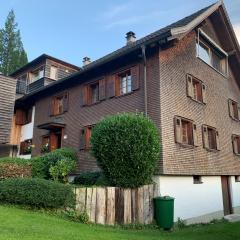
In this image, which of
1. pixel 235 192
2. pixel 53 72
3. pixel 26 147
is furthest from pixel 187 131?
pixel 53 72

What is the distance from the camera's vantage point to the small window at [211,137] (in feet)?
56.4

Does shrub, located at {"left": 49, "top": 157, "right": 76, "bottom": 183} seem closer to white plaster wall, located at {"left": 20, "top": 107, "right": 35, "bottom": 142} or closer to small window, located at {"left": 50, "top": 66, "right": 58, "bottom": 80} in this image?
white plaster wall, located at {"left": 20, "top": 107, "right": 35, "bottom": 142}

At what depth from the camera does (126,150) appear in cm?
1161

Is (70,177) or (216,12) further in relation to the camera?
(216,12)

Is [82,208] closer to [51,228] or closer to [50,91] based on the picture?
[51,228]

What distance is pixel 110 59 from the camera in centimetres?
1577

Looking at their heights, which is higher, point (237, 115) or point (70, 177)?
point (237, 115)

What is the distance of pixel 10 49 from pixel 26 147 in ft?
79.9

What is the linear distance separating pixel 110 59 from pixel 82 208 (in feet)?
26.9

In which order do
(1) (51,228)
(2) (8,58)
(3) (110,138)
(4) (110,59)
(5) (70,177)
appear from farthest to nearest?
(2) (8,58) < (5) (70,177) < (4) (110,59) < (3) (110,138) < (1) (51,228)

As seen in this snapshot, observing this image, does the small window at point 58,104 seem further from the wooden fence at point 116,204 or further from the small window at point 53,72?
the wooden fence at point 116,204

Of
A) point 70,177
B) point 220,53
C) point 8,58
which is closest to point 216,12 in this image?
point 220,53

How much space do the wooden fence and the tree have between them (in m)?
33.8

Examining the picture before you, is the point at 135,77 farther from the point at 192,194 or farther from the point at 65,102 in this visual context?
the point at 192,194
